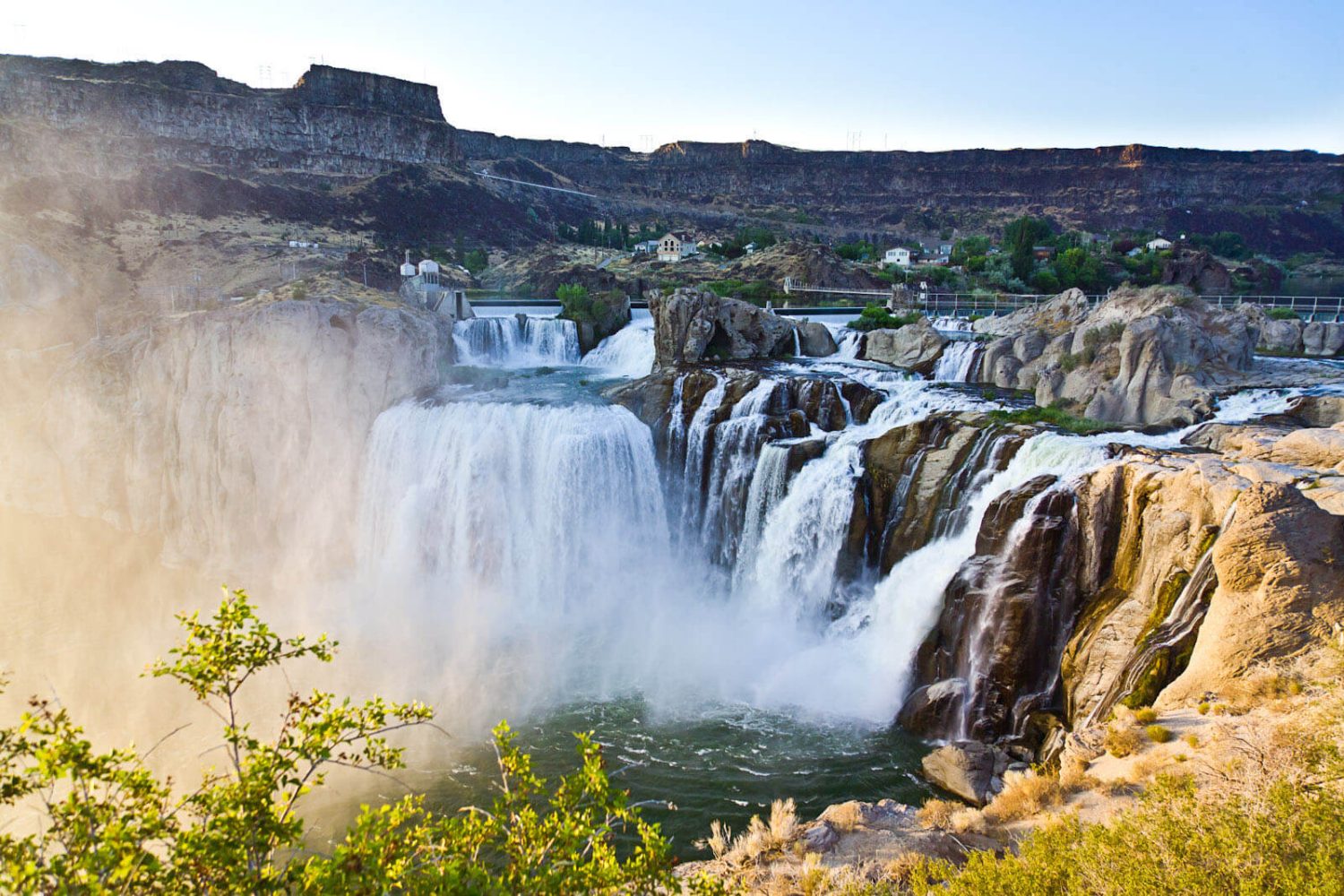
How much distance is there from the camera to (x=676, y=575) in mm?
23906

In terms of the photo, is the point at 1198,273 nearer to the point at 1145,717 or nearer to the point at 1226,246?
the point at 1226,246

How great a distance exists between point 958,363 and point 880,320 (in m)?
10.4

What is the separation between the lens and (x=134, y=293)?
43562 millimetres

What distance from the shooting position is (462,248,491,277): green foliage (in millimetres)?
62456

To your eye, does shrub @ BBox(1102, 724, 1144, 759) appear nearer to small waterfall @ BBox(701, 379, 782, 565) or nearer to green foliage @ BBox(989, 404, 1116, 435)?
green foliage @ BBox(989, 404, 1116, 435)

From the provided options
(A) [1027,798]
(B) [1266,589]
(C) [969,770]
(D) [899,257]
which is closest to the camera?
(A) [1027,798]

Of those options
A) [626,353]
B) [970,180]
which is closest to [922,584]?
[626,353]

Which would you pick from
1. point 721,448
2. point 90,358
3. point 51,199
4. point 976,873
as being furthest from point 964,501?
point 51,199

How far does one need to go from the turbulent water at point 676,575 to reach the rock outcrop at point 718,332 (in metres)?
3.15

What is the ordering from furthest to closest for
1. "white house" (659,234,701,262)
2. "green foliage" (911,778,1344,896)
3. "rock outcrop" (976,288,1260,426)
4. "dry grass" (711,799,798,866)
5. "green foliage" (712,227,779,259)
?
1. "green foliage" (712,227,779,259)
2. "white house" (659,234,701,262)
3. "rock outcrop" (976,288,1260,426)
4. "dry grass" (711,799,798,866)
5. "green foliage" (911,778,1344,896)

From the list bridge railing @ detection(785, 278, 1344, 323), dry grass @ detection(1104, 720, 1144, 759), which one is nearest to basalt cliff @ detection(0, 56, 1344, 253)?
bridge railing @ detection(785, 278, 1344, 323)

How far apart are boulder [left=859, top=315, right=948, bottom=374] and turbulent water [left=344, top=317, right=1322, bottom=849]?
128 cm

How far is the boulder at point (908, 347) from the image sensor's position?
2859cm

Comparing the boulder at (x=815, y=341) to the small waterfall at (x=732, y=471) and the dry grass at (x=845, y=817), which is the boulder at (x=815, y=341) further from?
the dry grass at (x=845, y=817)
